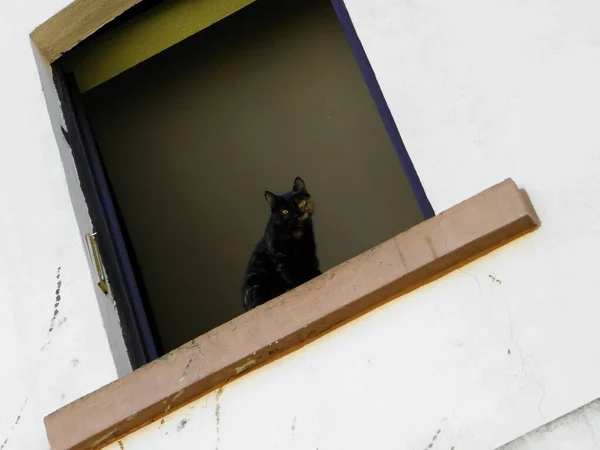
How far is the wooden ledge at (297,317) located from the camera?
218cm

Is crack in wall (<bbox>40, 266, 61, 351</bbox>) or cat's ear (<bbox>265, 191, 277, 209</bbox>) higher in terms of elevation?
cat's ear (<bbox>265, 191, 277, 209</bbox>)

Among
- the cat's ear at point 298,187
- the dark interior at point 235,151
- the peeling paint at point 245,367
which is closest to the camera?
the peeling paint at point 245,367

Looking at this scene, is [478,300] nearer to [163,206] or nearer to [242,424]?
[242,424]

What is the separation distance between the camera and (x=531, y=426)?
6.81 feet

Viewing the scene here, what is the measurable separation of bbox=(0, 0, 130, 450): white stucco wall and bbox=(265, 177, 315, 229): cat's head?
77 cm

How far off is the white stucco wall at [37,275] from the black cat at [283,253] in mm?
561

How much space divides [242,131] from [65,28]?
108cm

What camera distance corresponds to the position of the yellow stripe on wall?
3166 millimetres

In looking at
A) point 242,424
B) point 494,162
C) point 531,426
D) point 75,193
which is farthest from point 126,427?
point 494,162

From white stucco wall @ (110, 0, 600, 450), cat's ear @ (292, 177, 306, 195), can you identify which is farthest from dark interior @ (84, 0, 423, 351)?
white stucco wall @ (110, 0, 600, 450)

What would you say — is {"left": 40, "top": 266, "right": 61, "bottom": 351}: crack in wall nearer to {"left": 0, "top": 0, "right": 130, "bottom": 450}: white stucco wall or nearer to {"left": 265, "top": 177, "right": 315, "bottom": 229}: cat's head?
{"left": 0, "top": 0, "right": 130, "bottom": 450}: white stucco wall

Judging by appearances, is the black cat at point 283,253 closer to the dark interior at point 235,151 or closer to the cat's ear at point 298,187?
the cat's ear at point 298,187

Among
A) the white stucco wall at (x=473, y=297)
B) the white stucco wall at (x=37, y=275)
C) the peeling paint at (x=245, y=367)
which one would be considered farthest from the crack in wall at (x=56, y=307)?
the peeling paint at (x=245, y=367)

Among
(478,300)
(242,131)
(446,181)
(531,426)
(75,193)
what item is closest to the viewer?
(531,426)
